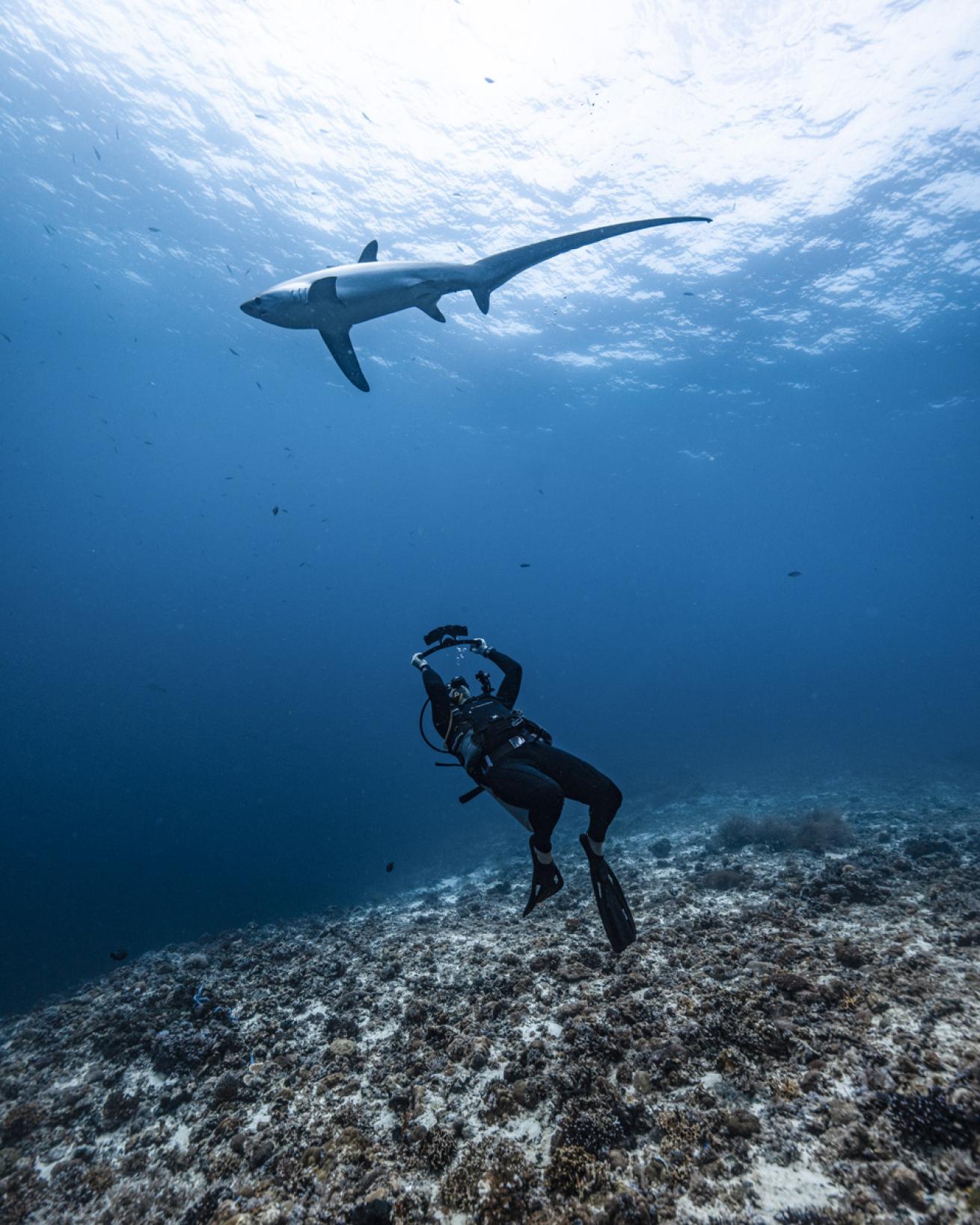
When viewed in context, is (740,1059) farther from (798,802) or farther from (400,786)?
(400,786)

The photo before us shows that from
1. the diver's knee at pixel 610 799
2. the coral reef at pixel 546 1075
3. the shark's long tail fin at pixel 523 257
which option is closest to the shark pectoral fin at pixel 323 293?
the shark's long tail fin at pixel 523 257

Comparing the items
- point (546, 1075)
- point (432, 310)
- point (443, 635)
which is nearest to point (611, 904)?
point (546, 1075)

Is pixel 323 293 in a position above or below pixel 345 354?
above

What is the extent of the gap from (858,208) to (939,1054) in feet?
95.1

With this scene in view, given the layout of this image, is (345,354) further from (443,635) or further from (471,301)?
(471,301)

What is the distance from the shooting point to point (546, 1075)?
3975mm

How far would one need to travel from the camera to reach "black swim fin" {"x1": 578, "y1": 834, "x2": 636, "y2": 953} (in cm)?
480

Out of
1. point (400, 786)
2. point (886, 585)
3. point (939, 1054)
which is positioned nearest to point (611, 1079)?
point (939, 1054)

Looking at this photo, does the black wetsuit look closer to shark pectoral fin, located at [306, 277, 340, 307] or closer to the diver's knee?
the diver's knee

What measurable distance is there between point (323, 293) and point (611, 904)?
8497mm

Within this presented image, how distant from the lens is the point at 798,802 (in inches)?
727

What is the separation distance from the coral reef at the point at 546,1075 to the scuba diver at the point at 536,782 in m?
1.00

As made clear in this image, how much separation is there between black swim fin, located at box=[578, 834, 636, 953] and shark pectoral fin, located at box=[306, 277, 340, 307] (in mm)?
7778

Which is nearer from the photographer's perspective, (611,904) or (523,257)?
(611,904)
